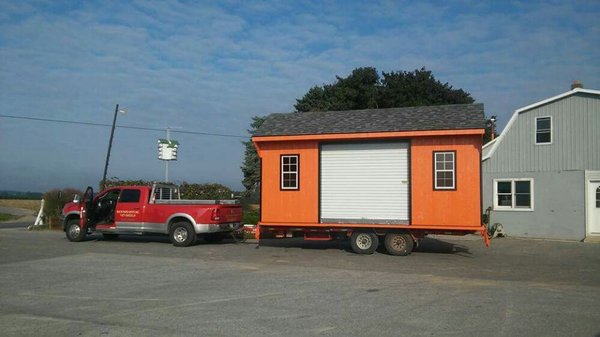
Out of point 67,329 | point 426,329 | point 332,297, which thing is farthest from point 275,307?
point 67,329

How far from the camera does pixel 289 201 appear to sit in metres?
16.5

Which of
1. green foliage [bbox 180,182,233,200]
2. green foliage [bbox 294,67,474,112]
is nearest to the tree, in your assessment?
green foliage [bbox 294,67,474,112]

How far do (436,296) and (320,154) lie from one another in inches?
312

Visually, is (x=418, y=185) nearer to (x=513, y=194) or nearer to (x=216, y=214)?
(x=216, y=214)

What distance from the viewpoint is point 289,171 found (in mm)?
16719

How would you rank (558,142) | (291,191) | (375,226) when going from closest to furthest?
1. (375,226)
2. (291,191)
3. (558,142)

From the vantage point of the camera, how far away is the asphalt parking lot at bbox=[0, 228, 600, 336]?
281 inches

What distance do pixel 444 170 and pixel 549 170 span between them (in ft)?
25.6

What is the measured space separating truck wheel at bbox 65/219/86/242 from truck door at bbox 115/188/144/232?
59.6 inches

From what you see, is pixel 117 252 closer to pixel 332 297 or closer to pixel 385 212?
pixel 385 212

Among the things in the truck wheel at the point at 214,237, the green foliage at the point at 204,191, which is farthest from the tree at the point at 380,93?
the truck wheel at the point at 214,237

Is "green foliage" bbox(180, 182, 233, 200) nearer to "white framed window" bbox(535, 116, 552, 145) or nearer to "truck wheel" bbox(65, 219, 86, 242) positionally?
"truck wheel" bbox(65, 219, 86, 242)

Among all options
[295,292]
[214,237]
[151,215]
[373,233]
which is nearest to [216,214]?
[214,237]

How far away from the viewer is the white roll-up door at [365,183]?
15.5 metres
